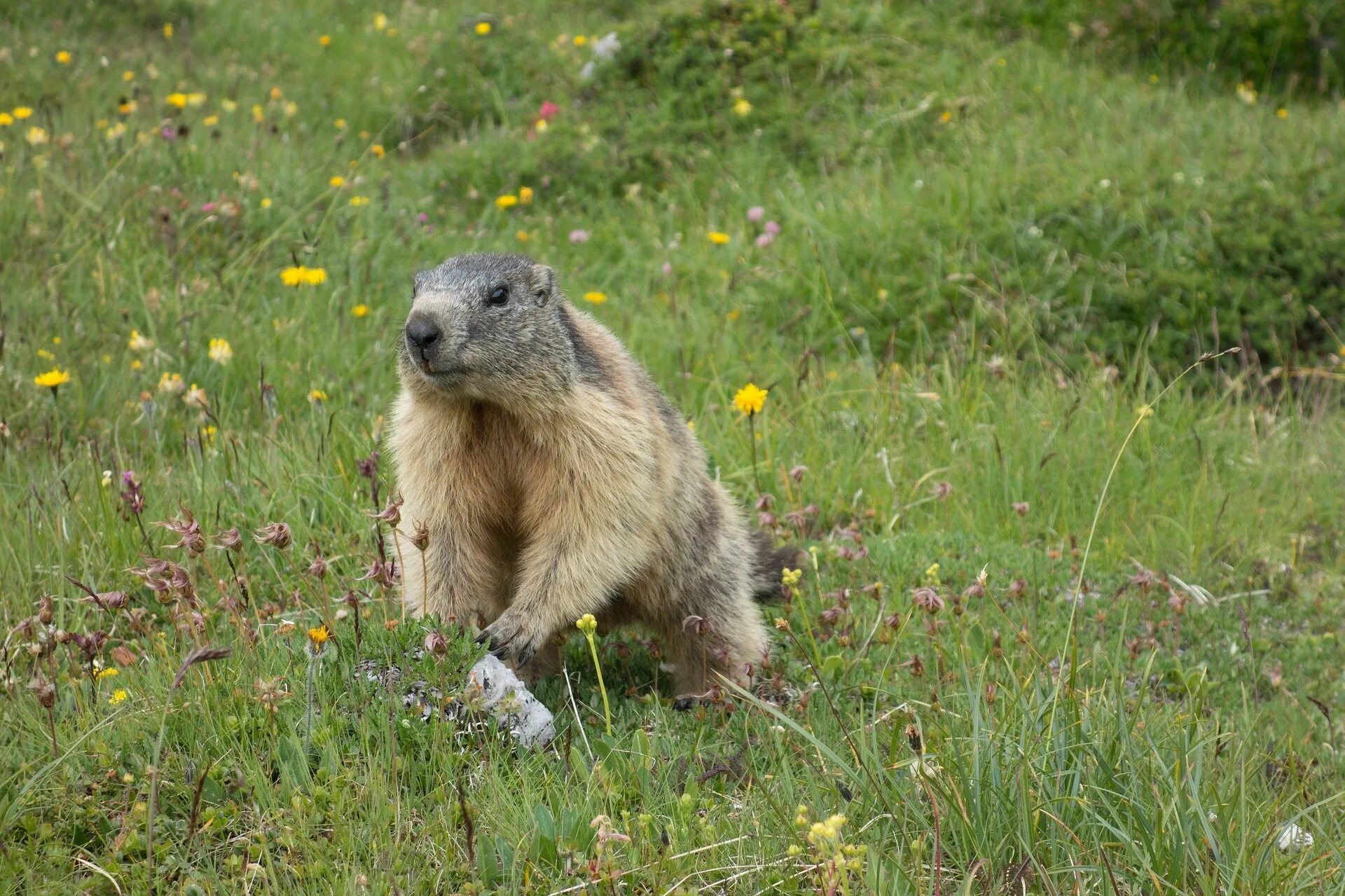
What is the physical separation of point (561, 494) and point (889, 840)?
4.95 feet

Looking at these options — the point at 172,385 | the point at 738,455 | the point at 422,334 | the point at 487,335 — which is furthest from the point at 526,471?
the point at 172,385

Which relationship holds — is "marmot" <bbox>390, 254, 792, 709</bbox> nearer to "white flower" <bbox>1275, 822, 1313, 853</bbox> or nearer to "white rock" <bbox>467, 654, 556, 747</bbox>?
"white rock" <bbox>467, 654, 556, 747</bbox>

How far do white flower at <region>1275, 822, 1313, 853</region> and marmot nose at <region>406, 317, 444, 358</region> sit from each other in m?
2.61

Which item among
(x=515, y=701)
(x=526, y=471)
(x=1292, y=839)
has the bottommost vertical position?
(x=1292, y=839)

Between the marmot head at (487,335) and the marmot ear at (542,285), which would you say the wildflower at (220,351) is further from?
the marmot ear at (542,285)

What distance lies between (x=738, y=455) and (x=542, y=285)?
193 centimetres

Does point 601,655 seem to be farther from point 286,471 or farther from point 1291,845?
point 1291,845

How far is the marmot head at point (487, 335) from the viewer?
12.8ft

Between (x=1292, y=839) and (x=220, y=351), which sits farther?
(x=220, y=351)

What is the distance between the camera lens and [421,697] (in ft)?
11.7

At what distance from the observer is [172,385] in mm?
5461

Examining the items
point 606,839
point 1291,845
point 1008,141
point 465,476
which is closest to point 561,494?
point 465,476

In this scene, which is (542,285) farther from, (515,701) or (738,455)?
(738,455)

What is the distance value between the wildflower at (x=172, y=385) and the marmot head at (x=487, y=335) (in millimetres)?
1762
